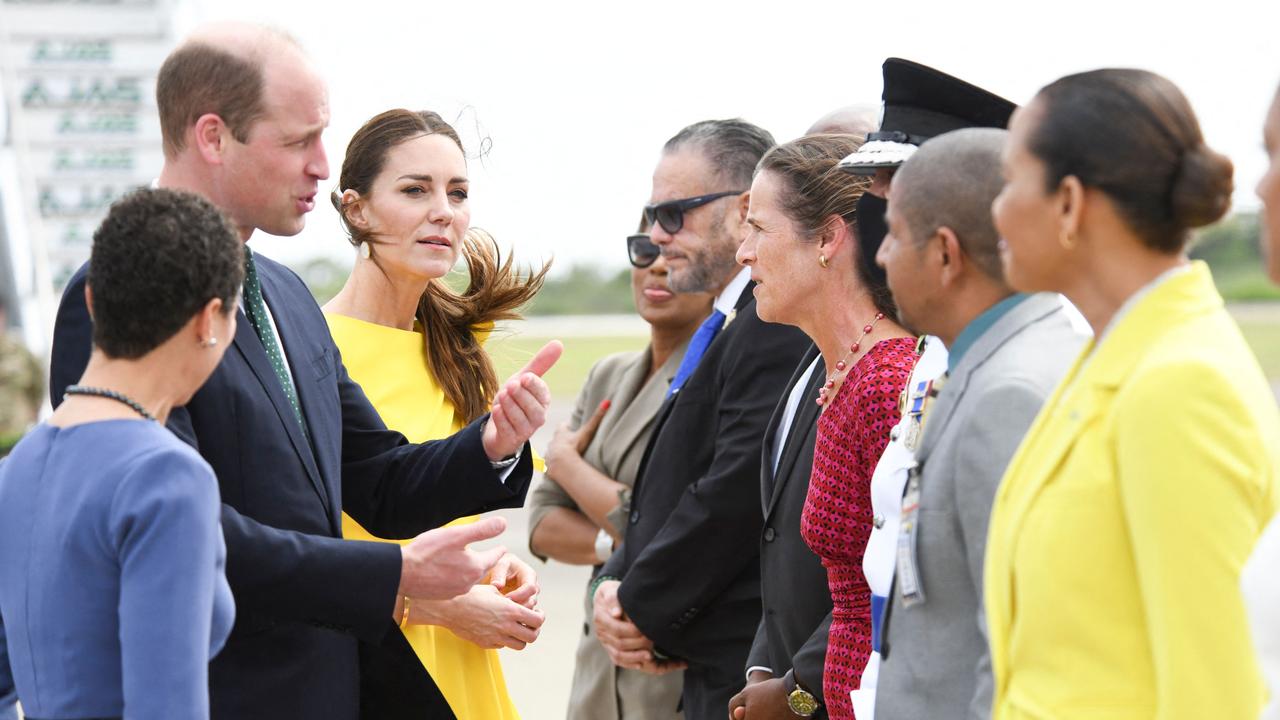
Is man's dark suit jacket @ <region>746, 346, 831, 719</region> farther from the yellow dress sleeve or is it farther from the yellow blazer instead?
the yellow dress sleeve

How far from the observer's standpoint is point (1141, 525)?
1595mm

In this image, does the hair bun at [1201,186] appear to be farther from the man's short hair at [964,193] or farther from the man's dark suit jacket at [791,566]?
the man's dark suit jacket at [791,566]

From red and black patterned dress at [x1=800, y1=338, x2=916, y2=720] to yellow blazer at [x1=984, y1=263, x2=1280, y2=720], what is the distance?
2.61ft

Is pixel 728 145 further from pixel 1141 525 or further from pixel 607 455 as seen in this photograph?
pixel 1141 525

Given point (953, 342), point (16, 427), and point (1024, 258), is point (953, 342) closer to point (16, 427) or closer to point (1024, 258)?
point (1024, 258)

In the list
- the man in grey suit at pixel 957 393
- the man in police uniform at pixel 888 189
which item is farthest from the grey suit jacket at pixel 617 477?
the man in grey suit at pixel 957 393

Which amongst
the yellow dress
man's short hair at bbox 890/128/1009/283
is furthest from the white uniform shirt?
the yellow dress

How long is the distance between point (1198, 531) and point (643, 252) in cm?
325

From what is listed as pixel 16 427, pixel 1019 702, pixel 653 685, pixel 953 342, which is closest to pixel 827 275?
pixel 953 342

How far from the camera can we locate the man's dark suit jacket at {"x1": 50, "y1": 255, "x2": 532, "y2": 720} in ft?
8.32

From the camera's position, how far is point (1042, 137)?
5.77 feet

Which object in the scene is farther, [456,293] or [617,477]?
[617,477]

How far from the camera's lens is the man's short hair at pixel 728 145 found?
4375 millimetres

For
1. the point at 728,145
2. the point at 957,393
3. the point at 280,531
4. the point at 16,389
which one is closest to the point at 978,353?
the point at 957,393
